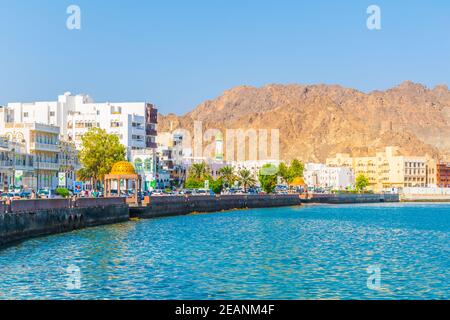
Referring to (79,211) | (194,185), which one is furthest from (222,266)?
(194,185)

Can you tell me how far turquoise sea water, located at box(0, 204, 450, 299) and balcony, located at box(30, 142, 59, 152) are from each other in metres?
50.0

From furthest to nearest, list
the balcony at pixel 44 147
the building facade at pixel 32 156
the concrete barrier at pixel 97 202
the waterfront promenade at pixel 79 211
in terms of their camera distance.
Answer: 1. the balcony at pixel 44 147
2. the building facade at pixel 32 156
3. the concrete barrier at pixel 97 202
4. the waterfront promenade at pixel 79 211

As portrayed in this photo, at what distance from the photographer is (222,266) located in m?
49.4

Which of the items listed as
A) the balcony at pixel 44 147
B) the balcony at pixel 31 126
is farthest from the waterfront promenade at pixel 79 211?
the balcony at pixel 31 126

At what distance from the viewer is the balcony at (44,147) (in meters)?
127

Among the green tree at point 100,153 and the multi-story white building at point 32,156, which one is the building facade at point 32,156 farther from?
the green tree at point 100,153

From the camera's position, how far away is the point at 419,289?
1597 inches

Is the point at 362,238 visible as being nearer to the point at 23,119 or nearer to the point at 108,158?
the point at 108,158

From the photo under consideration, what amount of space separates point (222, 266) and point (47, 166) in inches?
3416

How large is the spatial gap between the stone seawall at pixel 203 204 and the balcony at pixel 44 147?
23.8m

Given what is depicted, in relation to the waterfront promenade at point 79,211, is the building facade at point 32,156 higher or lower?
higher

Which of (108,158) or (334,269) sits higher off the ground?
(108,158)
